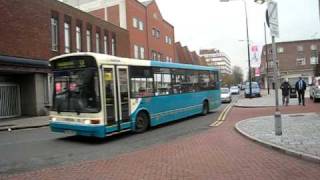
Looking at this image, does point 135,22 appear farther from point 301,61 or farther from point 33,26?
point 301,61

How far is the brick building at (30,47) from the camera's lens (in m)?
26.2

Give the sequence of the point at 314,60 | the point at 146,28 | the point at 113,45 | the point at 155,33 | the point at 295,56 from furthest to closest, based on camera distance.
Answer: the point at 295,56
the point at 314,60
the point at 155,33
the point at 146,28
the point at 113,45

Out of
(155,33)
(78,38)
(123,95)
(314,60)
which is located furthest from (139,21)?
(314,60)

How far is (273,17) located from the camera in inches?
554

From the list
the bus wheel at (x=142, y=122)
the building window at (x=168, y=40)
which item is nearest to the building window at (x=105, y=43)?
the bus wheel at (x=142, y=122)

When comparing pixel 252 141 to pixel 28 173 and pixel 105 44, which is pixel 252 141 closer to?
pixel 28 173

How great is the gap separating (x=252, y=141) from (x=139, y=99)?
5126mm

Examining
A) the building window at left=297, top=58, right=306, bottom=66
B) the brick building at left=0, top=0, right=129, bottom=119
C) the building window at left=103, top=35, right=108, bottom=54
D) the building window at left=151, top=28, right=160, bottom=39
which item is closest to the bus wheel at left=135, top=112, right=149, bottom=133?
the brick building at left=0, top=0, right=129, bottom=119

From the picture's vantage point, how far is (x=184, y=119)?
74.6ft

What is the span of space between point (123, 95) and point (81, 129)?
2100mm

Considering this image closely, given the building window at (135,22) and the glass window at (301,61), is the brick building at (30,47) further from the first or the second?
the glass window at (301,61)

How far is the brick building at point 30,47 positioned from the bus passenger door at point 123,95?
11.6 m

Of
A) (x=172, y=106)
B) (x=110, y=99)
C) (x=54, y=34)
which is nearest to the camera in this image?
(x=110, y=99)

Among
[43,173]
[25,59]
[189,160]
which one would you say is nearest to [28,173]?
[43,173]
